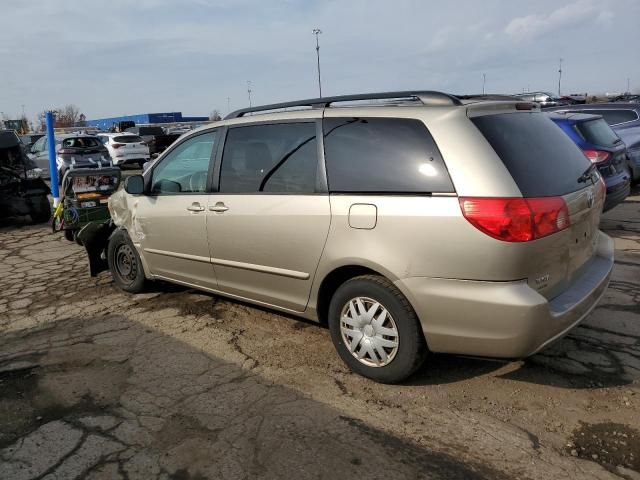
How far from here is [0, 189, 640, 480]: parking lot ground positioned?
2654 millimetres

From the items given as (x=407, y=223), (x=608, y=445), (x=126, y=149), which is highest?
(x=126, y=149)

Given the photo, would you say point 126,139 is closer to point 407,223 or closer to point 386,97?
point 386,97

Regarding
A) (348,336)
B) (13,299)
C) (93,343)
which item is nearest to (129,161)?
(13,299)

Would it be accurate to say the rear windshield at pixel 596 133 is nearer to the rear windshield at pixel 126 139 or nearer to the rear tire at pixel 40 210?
the rear tire at pixel 40 210

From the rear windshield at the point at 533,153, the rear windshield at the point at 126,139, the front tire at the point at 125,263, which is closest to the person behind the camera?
the rear windshield at the point at 533,153

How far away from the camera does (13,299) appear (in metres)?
5.54

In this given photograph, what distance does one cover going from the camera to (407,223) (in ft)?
9.93

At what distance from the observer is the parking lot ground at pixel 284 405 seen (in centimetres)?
265

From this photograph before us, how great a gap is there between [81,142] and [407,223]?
1697cm

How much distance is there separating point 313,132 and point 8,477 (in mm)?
2627

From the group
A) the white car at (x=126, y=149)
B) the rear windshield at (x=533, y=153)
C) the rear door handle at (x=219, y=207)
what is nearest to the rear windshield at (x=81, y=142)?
the white car at (x=126, y=149)

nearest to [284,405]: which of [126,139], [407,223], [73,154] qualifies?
[407,223]

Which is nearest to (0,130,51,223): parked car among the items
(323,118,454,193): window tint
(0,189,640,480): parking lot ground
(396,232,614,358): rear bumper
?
(0,189,640,480): parking lot ground

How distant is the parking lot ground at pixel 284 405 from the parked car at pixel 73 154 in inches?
513
